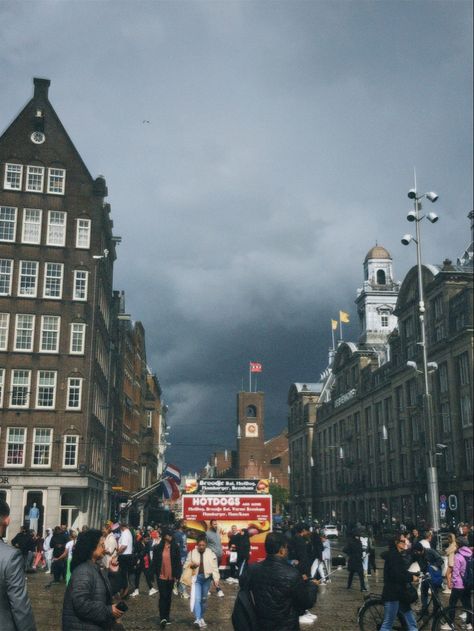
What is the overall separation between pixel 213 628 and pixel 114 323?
49.9 metres

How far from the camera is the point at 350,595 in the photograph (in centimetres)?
2155

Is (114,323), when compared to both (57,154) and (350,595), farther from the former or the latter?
(350,595)

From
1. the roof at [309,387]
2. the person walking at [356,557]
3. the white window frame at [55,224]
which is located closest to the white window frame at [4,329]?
the white window frame at [55,224]

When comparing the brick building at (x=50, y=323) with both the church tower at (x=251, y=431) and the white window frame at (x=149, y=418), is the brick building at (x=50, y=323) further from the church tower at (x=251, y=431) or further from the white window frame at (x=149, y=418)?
the church tower at (x=251, y=431)

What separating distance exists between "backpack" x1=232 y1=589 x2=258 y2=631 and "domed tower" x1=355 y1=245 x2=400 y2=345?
315ft

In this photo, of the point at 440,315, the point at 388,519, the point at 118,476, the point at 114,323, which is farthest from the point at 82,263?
the point at 388,519

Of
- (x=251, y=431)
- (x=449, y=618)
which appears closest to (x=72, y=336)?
(x=449, y=618)

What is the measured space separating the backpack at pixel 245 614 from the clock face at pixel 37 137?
46.9 metres

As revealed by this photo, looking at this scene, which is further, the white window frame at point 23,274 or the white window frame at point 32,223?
the white window frame at point 32,223

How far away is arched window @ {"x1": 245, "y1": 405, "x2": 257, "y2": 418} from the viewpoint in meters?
134

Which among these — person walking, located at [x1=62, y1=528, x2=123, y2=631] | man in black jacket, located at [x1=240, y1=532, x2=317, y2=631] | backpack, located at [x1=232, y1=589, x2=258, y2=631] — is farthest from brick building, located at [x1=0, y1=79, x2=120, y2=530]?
person walking, located at [x1=62, y1=528, x2=123, y2=631]

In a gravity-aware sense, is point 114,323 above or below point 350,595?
above

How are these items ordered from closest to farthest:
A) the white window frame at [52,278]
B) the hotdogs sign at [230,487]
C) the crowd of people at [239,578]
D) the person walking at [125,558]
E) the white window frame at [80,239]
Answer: the crowd of people at [239,578], the person walking at [125,558], the hotdogs sign at [230,487], the white window frame at [52,278], the white window frame at [80,239]

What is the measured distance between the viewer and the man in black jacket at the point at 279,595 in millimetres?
7098
